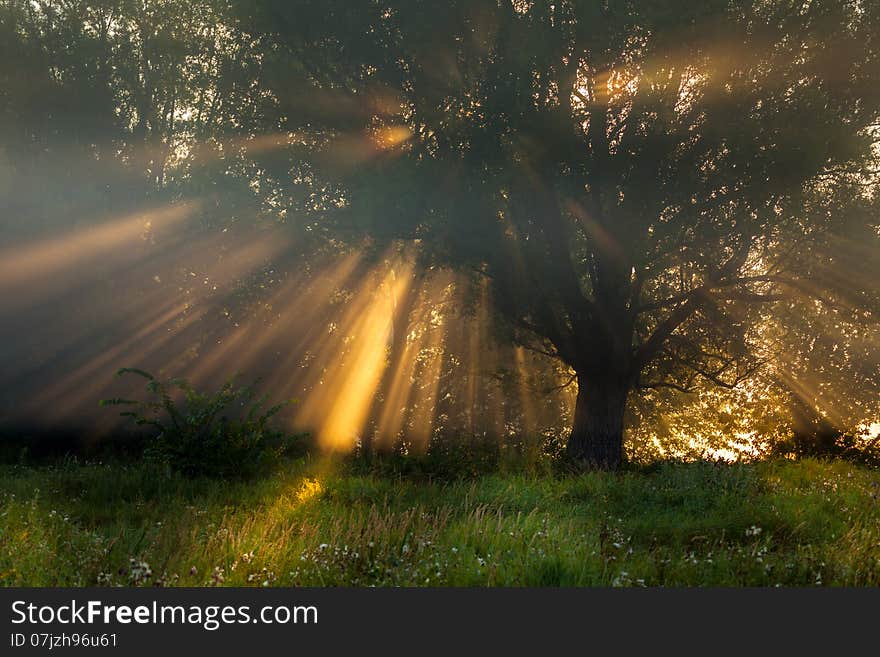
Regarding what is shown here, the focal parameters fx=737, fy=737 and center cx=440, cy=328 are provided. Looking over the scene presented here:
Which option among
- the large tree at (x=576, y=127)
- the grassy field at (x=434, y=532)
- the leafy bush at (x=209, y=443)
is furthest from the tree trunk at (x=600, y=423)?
the leafy bush at (x=209, y=443)

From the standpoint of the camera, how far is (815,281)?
16188 mm

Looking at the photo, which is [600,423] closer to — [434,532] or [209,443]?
[209,443]

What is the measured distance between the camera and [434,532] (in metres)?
6.91

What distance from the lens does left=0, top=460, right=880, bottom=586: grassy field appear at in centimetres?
580

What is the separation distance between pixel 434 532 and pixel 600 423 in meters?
11.6

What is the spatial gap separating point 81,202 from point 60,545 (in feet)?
56.1

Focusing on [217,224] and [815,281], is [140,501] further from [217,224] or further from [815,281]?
[815,281]

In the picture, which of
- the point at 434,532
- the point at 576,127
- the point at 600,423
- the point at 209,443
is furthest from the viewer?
the point at 600,423

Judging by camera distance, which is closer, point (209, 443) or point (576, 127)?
point (209, 443)

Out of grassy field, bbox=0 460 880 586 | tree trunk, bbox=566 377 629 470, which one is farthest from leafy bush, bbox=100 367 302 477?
tree trunk, bbox=566 377 629 470

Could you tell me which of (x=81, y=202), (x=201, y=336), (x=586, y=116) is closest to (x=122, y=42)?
(x=81, y=202)

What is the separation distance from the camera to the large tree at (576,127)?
13.4m

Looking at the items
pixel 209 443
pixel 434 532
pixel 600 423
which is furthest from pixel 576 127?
pixel 434 532

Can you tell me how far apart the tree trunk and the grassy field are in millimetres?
6219
